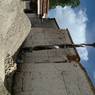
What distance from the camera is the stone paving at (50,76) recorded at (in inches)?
405

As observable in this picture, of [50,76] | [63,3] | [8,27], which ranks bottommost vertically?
[63,3]

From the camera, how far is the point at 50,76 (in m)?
11.0

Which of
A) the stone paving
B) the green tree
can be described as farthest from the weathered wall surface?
the green tree

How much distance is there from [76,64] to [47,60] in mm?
1368

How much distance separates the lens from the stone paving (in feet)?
33.7

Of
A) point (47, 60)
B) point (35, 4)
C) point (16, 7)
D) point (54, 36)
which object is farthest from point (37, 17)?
point (16, 7)

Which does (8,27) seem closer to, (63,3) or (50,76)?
(50,76)

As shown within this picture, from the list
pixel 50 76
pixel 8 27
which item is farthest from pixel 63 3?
pixel 8 27

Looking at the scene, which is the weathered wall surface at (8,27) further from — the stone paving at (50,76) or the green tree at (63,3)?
the green tree at (63,3)

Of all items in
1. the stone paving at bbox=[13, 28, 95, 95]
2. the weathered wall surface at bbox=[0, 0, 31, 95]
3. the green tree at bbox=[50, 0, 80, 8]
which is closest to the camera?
the weathered wall surface at bbox=[0, 0, 31, 95]

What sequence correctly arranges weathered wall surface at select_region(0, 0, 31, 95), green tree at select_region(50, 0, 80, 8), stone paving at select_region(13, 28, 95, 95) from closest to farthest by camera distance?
1. weathered wall surface at select_region(0, 0, 31, 95)
2. stone paving at select_region(13, 28, 95, 95)
3. green tree at select_region(50, 0, 80, 8)

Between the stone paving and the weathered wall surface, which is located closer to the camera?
the weathered wall surface

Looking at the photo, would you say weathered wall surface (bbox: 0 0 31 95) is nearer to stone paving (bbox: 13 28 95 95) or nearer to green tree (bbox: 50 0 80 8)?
stone paving (bbox: 13 28 95 95)

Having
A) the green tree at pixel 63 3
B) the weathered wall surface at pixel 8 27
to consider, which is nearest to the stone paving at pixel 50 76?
the weathered wall surface at pixel 8 27
